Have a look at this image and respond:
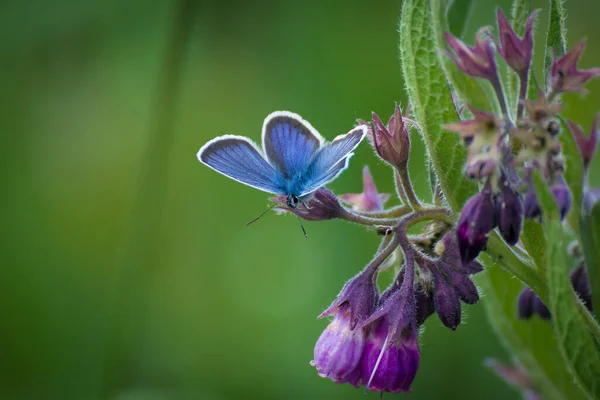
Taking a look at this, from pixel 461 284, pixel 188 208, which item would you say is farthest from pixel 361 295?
pixel 188 208

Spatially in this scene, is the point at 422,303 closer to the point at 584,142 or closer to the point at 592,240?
the point at 592,240

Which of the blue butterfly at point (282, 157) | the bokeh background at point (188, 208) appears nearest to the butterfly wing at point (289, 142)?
the blue butterfly at point (282, 157)

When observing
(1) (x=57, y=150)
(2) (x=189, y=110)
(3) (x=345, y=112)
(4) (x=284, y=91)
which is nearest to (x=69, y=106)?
(1) (x=57, y=150)

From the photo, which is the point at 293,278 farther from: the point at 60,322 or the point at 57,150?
the point at 57,150

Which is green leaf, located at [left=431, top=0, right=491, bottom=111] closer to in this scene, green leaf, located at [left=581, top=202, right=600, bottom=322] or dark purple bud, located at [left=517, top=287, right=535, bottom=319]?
green leaf, located at [left=581, top=202, right=600, bottom=322]

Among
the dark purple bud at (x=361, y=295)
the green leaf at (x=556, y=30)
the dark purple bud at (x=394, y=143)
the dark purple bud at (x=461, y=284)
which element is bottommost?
the dark purple bud at (x=361, y=295)

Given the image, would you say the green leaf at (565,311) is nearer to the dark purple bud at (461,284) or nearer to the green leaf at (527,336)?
the dark purple bud at (461,284)

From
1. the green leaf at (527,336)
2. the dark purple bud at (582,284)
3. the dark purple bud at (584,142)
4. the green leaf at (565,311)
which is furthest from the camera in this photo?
the green leaf at (527,336)
